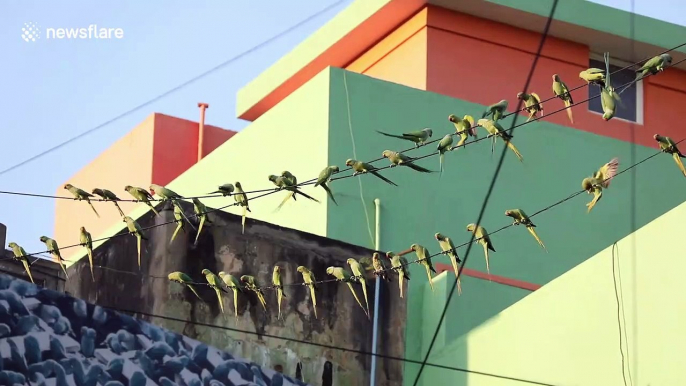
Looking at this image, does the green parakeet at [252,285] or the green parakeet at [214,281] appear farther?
the green parakeet at [252,285]

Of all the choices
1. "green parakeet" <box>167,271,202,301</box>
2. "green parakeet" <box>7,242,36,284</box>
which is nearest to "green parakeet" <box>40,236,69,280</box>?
"green parakeet" <box>7,242,36,284</box>

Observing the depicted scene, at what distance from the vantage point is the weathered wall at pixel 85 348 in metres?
13.5

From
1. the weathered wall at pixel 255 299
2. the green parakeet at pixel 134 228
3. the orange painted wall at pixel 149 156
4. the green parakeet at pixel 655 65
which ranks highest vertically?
the orange painted wall at pixel 149 156

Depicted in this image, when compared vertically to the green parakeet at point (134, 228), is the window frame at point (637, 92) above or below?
above

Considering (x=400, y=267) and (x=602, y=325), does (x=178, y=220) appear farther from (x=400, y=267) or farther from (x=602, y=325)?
(x=602, y=325)

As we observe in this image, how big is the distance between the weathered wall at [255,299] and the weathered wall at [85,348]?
0.83m

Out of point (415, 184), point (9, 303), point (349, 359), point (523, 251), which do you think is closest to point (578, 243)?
point (523, 251)

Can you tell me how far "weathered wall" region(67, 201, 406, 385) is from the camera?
15.3m

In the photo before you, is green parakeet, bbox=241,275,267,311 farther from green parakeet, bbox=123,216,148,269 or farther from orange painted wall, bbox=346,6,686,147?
orange painted wall, bbox=346,6,686,147

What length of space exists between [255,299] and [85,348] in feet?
7.34

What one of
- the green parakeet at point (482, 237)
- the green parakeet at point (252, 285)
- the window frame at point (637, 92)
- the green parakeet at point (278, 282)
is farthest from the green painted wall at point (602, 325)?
the window frame at point (637, 92)

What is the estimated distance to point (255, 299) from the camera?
15641 mm

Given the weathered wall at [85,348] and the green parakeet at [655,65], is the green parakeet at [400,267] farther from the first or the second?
the green parakeet at [655,65]

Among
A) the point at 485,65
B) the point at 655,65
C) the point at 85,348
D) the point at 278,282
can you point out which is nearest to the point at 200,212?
the point at 278,282
